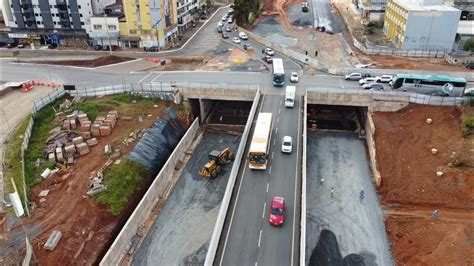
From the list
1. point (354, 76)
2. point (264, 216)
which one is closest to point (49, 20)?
point (354, 76)

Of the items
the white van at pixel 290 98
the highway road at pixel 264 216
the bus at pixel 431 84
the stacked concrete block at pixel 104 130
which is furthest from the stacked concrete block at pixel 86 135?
the bus at pixel 431 84

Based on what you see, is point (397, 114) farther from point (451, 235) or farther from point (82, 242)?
point (82, 242)

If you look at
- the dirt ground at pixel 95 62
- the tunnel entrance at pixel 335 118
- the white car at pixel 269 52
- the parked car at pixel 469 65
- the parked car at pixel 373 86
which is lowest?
the tunnel entrance at pixel 335 118

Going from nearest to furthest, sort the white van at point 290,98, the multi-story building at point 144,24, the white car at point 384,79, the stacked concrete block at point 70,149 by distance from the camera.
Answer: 1. the stacked concrete block at point 70,149
2. the white van at point 290,98
3. the white car at point 384,79
4. the multi-story building at point 144,24

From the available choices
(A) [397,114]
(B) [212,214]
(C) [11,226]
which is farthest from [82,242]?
(A) [397,114]

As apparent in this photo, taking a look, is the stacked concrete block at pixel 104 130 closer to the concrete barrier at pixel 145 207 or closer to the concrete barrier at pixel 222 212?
the concrete barrier at pixel 145 207

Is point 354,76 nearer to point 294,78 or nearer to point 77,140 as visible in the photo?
point 294,78

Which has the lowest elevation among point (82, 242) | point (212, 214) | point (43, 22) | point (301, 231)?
point (212, 214)
